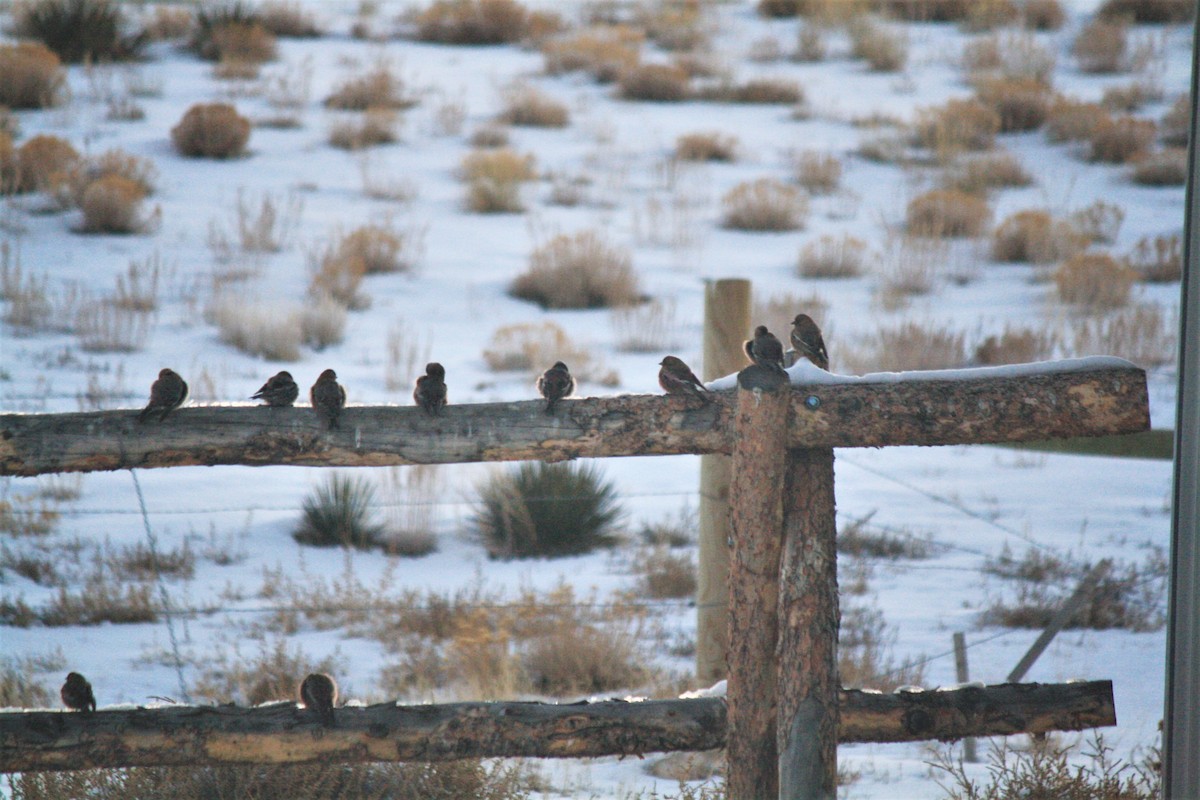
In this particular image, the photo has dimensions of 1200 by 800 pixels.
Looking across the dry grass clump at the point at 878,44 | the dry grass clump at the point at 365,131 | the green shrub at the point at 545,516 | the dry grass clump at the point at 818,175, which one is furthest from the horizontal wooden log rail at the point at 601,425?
the dry grass clump at the point at 878,44

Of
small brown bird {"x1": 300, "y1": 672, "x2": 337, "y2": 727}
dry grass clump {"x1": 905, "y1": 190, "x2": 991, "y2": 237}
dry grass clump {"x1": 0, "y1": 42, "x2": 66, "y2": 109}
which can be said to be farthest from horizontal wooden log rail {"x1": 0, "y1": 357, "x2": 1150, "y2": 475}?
dry grass clump {"x1": 0, "y1": 42, "x2": 66, "y2": 109}

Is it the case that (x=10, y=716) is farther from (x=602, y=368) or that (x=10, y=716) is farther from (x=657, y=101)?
(x=657, y=101)

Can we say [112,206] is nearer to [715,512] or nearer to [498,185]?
[498,185]

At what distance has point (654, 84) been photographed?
20.9 meters

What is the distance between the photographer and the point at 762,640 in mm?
3877

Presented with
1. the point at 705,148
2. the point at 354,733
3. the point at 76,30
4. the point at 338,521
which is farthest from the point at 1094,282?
the point at 76,30

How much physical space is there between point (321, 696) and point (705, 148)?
15.6 metres

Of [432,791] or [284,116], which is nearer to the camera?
[432,791]

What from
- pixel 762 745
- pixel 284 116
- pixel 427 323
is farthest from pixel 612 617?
pixel 284 116

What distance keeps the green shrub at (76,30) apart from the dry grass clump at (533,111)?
665cm

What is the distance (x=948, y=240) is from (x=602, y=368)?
6.12 meters

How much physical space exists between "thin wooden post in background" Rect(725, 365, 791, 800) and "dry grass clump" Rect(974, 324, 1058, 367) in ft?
30.2

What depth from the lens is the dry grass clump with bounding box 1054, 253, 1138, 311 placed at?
13883mm

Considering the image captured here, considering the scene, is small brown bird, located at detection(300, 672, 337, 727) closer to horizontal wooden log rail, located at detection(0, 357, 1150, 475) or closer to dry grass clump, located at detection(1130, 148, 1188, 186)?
horizontal wooden log rail, located at detection(0, 357, 1150, 475)
